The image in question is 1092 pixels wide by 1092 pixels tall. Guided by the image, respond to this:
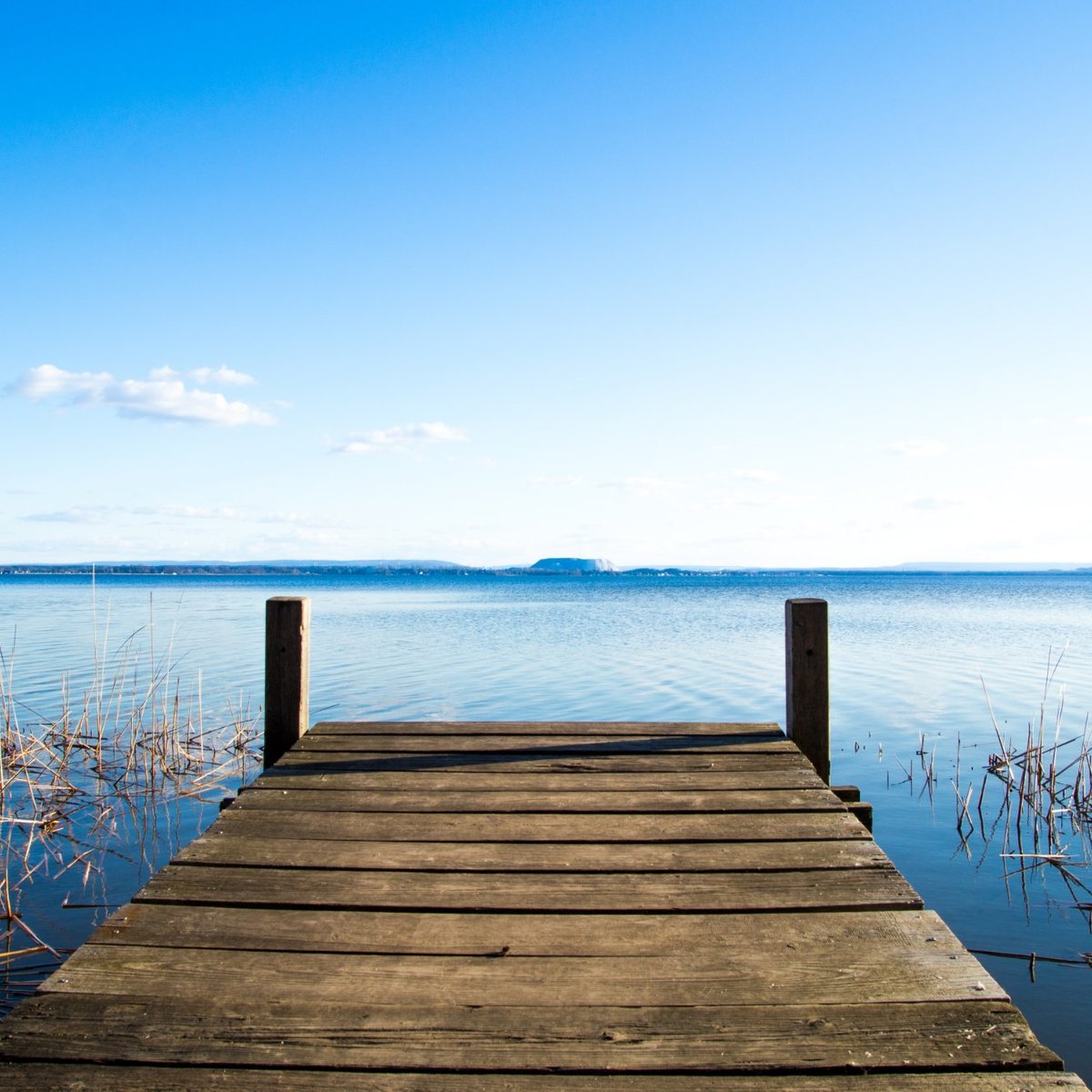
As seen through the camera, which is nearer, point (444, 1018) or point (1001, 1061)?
point (1001, 1061)

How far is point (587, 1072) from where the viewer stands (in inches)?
78.4

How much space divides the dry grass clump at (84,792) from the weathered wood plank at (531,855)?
89.2 inches

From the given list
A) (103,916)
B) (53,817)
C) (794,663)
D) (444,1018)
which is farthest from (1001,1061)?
(53,817)

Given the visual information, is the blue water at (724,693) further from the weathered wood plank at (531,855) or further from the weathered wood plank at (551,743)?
the weathered wood plank at (531,855)

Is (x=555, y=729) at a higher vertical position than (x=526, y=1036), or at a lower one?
higher

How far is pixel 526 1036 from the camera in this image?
6.92ft

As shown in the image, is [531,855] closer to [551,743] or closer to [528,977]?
[528,977]

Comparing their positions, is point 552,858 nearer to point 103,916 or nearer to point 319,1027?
point 319,1027

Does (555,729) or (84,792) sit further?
(84,792)

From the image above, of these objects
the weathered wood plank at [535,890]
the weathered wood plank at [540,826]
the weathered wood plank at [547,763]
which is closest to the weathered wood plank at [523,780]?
the weathered wood plank at [547,763]

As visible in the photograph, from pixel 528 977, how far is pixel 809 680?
2.79m

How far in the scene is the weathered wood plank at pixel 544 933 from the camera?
2533mm

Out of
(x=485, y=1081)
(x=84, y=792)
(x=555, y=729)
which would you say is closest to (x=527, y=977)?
(x=485, y=1081)

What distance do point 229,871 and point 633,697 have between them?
11.1 meters
